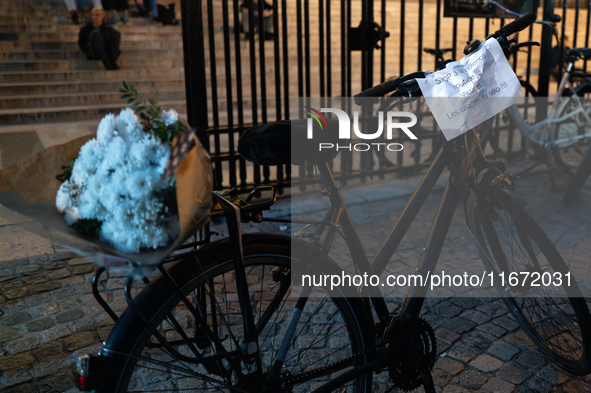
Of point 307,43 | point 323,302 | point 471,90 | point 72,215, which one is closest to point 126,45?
point 307,43

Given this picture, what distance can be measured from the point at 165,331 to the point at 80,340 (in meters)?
0.46

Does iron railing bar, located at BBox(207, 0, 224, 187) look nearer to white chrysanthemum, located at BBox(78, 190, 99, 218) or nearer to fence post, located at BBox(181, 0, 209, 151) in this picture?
fence post, located at BBox(181, 0, 209, 151)

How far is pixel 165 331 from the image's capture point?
283cm

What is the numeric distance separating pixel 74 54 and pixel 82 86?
A: 145 centimetres

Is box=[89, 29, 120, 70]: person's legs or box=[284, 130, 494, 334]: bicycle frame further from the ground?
box=[89, 29, 120, 70]: person's legs

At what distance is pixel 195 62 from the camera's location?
4414 millimetres

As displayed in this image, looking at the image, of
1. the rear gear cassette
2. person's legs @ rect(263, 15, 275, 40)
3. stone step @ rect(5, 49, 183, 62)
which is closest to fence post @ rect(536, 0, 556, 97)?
the rear gear cassette

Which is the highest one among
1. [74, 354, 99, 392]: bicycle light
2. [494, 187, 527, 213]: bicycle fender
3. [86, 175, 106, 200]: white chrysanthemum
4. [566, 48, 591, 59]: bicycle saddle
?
[566, 48, 591, 59]: bicycle saddle

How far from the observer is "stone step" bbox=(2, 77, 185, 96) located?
9.68 meters

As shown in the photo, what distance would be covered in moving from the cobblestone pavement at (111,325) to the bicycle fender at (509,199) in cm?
88

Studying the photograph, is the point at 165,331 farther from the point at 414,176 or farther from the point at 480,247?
the point at 414,176

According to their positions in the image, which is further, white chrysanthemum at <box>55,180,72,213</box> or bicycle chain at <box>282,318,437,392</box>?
bicycle chain at <box>282,318,437,392</box>

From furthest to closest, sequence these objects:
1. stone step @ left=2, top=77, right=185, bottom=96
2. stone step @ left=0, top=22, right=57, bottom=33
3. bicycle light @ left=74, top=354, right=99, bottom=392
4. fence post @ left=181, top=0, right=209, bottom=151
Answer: stone step @ left=0, top=22, right=57, bottom=33 < stone step @ left=2, top=77, right=185, bottom=96 < fence post @ left=181, top=0, right=209, bottom=151 < bicycle light @ left=74, top=354, right=99, bottom=392

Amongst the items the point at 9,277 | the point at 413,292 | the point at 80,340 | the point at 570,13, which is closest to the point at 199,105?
the point at 9,277
